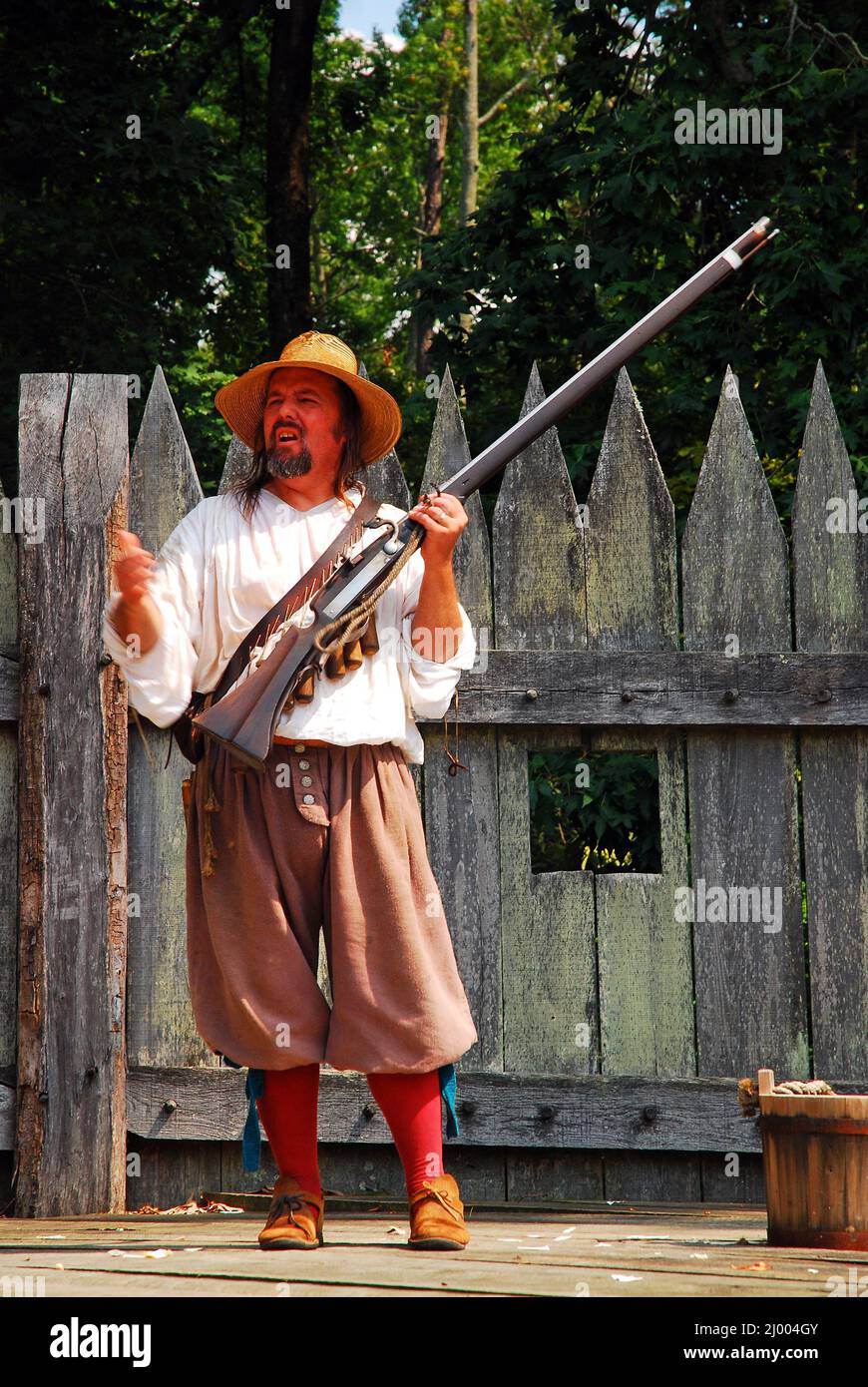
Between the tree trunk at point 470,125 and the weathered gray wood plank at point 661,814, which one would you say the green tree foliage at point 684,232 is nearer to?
the weathered gray wood plank at point 661,814

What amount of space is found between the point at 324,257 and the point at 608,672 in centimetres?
2037

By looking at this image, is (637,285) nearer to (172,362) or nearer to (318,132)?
(172,362)

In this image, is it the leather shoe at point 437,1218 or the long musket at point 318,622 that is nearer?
the leather shoe at point 437,1218

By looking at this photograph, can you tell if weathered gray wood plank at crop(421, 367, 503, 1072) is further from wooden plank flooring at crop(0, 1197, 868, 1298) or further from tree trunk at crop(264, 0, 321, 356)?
tree trunk at crop(264, 0, 321, 356)

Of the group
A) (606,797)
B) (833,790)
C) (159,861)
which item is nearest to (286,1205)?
(159,861)

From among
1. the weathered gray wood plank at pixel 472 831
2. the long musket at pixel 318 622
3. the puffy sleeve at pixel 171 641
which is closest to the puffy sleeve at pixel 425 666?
Result: the long musket at pixel 318 622

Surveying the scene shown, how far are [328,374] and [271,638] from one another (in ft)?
2.12

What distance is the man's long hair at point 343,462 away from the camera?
3.39 metres

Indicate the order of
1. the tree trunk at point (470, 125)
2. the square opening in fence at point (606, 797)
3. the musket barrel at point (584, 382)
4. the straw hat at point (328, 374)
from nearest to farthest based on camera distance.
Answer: the straw hat at point (328, 374), the musket barrel at point (584, 382), the square opening in fence at point (606, 797), the tree trunk at point (470, 125)

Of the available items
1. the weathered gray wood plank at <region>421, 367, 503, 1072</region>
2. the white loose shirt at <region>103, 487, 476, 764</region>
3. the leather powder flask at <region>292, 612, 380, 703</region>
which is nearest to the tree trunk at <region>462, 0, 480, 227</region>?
the weathered gray wood plank at <region>421, 367, 503, 1072</region>

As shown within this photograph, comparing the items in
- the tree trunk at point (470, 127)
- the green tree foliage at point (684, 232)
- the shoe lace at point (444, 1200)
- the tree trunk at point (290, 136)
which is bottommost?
the shoe lace at point (444, 1200)

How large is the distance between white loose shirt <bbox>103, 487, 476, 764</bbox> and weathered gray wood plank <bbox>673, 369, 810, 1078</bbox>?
1.11 m

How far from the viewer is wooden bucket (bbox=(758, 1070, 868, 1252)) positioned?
10.1 feet

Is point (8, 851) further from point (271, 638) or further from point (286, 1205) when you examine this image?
point (286, 1205)
